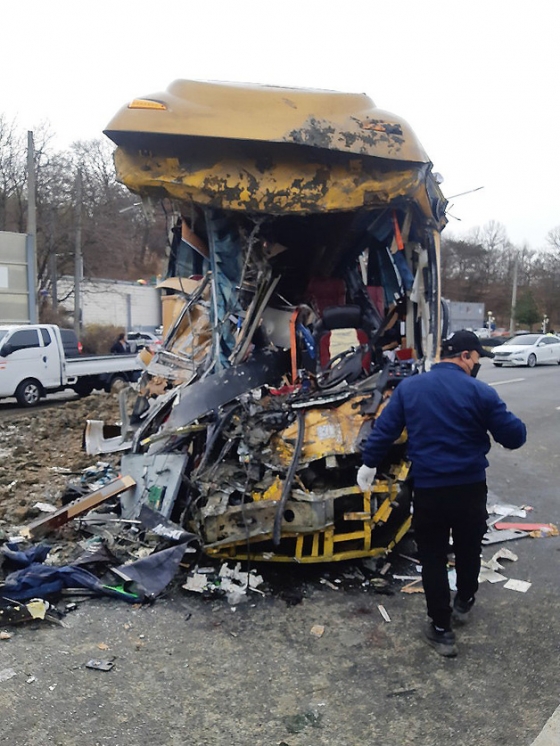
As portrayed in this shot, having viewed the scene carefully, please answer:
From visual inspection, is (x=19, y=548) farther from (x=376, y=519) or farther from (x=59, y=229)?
(x=59, y=229)

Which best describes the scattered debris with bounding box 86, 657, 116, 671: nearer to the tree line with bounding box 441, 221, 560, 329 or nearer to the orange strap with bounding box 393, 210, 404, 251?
the orange strap with bounding box 393, 210, 404, 251

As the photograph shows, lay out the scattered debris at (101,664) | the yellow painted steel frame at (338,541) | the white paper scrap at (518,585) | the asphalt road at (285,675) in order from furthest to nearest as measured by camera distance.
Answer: the white paper scrap at (518,585) < the yellow painted steel frame at (338,541) < the scattered debris at (101,664) < the asphalt road at (285,675)

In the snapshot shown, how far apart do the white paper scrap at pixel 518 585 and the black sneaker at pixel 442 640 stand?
38.8 inches

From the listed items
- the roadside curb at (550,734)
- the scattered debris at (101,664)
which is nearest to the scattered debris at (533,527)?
the roadside curb at (550,734)

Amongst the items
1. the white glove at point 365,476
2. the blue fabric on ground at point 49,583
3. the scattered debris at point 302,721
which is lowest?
the scattered debris at point 302,721

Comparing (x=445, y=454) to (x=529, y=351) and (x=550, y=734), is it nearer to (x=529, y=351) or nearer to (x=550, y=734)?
(x=550, y=734)

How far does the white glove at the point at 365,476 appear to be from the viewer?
144 inches

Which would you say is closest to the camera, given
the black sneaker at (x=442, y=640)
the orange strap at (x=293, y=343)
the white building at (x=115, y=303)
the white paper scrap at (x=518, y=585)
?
the black sneaker at (x=442, y=640)

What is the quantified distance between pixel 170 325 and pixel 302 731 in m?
4.03

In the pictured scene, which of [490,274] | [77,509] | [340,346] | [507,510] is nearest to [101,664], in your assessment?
[77,509]

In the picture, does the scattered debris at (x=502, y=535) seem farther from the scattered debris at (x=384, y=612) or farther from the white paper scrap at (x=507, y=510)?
the scattered debris at (x=384, y=612)

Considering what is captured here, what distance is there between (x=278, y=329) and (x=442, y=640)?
2949 millimetres

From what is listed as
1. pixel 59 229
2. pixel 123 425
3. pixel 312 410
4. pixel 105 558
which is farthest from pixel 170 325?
pixel 59 229

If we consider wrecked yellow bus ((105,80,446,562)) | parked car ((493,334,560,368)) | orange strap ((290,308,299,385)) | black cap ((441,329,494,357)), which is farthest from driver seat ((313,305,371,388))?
parked car ((493,334,560,368))
